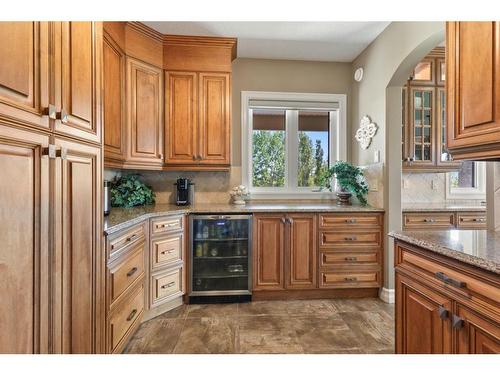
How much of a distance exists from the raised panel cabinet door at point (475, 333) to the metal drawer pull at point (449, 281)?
0.27 ft

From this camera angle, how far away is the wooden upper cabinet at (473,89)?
1137 millimetres

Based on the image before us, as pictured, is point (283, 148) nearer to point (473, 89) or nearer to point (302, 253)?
point (302, 253)

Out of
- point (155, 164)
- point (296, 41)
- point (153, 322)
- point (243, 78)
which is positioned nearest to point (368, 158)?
point (296, 41)

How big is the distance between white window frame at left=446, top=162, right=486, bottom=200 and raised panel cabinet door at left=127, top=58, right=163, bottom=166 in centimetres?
366

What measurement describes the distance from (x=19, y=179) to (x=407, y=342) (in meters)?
1.82

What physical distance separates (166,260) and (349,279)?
6.05 feet

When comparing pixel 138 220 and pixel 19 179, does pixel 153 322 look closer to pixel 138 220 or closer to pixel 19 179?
pixel 138 220

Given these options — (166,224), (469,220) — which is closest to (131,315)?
(166,224)

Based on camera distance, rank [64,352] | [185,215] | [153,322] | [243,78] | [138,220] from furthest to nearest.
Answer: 1. [243,78]
2. [185,215]
3. [153,322]
4. [138,220]
5. [64,352]

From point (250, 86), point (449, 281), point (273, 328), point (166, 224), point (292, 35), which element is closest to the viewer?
point (449, 281)

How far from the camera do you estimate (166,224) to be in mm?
2439

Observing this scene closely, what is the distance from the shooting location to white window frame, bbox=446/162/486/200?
3.54 meters

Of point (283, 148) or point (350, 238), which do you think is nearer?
point (350, 238)
